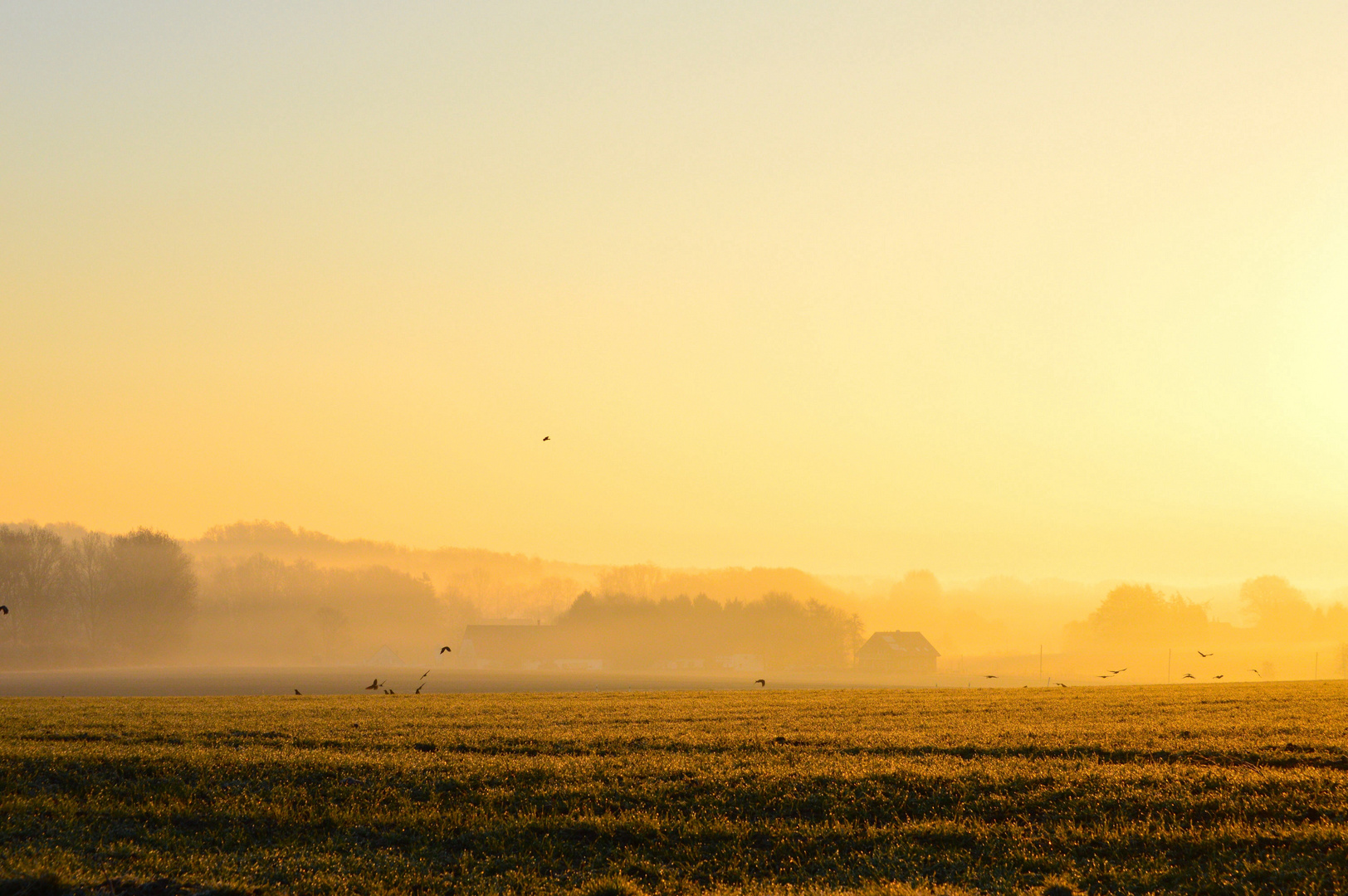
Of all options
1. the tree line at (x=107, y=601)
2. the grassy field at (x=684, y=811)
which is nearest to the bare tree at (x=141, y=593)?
the tree line at (x=107, y=601)

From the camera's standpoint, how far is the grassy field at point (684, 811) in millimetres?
15680

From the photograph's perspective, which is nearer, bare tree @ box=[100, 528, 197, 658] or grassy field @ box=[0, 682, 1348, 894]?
grassy field @ box=[0, 682, 1348, 894]

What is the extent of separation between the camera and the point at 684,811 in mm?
19422

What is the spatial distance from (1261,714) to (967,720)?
1135 centimetres

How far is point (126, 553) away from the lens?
7190 inches

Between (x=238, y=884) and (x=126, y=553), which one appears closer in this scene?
(x=238, y=884)

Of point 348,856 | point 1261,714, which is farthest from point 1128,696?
point 348,856

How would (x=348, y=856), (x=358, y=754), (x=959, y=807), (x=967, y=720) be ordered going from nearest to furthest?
(x=348, y=856) < (x=959, y=807) < (x=358, y=754) < (x=967, y=720)

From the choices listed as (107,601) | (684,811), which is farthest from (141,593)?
(684,811)

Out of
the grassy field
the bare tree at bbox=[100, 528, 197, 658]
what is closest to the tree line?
the bare tree at bbox=[100, 528, 197, 658]

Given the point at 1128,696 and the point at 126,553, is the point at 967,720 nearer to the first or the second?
the point at 1128,696

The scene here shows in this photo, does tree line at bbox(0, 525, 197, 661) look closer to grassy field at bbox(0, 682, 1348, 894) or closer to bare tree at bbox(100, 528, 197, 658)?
bare tree at bbox(100, 528, 197, 658)

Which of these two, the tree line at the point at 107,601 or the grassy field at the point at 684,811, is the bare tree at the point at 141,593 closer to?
the tree line at the point at 107,601

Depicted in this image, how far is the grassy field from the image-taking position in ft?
51.4
